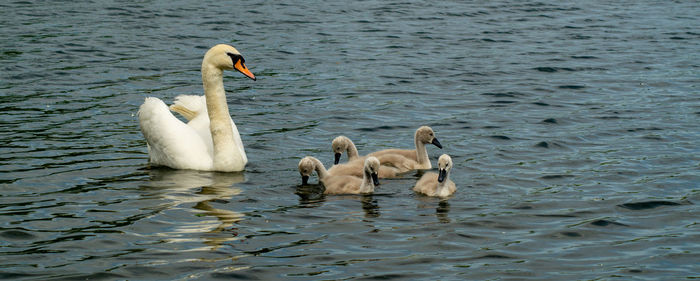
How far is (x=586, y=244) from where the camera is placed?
32.1 feet

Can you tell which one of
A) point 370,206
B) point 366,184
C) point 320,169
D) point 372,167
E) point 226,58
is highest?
point 226,58

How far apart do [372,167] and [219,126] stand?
2.28 metres

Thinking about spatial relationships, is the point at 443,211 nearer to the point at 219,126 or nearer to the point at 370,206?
the point at 370,206

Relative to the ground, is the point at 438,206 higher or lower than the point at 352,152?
lower

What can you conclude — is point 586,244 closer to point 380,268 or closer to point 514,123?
point 380,268

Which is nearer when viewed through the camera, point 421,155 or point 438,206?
point 438,206

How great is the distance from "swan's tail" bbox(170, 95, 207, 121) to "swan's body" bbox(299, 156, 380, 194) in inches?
112

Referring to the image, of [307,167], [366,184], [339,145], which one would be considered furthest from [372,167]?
[339,145]

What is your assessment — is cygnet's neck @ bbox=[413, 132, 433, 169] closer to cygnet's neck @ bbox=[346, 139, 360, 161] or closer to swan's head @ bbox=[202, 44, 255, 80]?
cygnet's neck @ bbox=[346, 139, 360, 161]

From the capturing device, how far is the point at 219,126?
41.9 feet

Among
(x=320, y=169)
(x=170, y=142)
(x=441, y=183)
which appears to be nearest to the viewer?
(x=441, y=183)

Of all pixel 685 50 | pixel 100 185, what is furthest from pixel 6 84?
pixel 685 50

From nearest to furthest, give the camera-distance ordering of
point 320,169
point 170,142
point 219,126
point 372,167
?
point 372,167, point 320,169, point 170,142, point 219,126

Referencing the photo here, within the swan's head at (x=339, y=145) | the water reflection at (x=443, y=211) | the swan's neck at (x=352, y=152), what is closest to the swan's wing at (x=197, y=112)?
the swan's head at (x=339, y=145)
